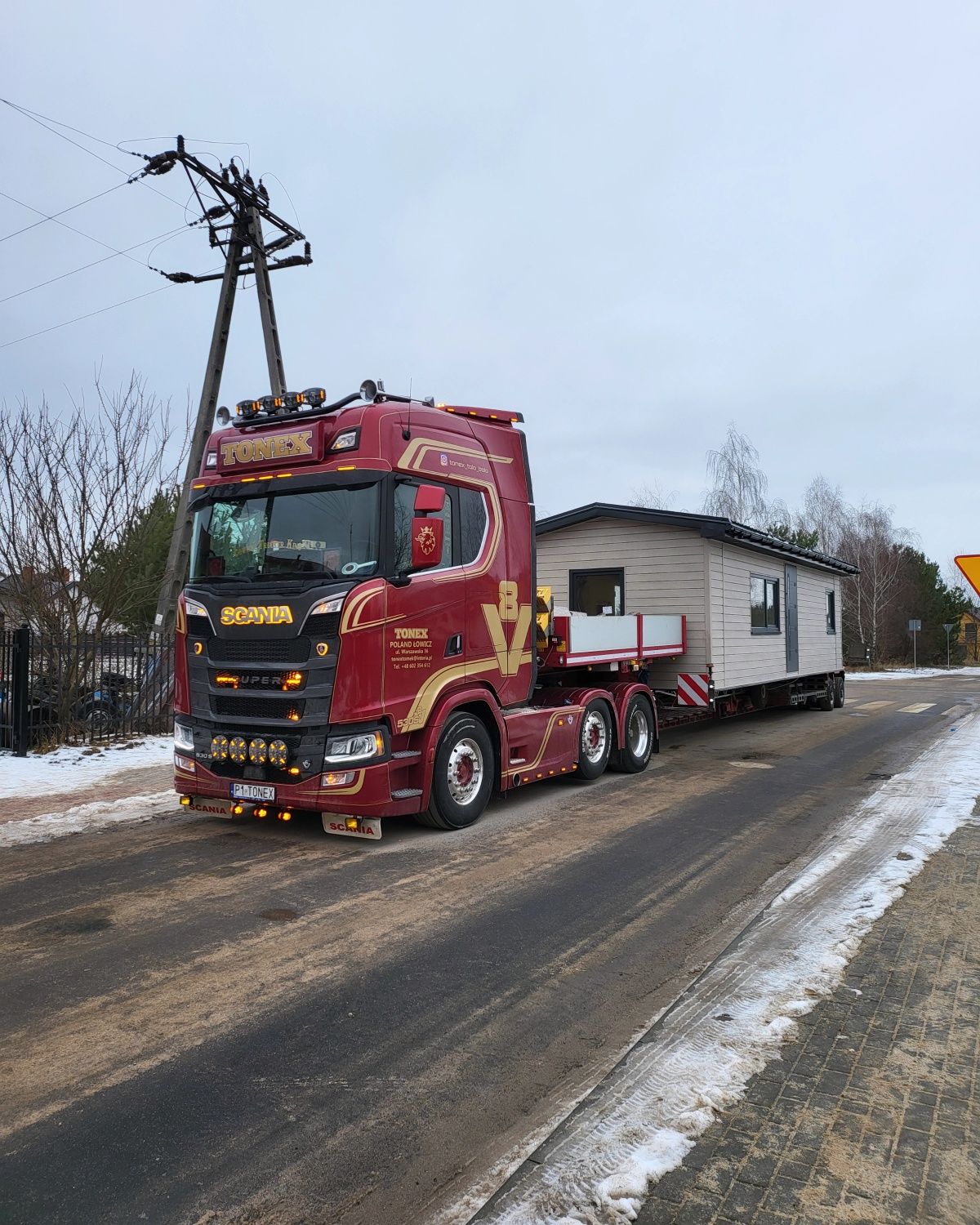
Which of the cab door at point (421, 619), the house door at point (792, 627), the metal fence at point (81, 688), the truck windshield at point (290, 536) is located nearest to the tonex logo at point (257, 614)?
the truck windshield at point (290, 536)

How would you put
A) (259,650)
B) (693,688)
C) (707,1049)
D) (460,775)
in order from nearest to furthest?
(707,1049) < (259,650) < (460,775) < (693,688)

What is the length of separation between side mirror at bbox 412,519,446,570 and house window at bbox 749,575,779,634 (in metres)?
8.36

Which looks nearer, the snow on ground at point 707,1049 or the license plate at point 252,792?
the snow on ground at point 707,1049

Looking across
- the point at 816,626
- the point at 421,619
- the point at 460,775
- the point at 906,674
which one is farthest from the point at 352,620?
the point at 906,674

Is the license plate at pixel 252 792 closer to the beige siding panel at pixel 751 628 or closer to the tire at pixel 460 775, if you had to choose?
the tire at pixel 460 775

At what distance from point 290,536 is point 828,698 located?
49.8ft

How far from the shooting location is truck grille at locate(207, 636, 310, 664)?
641 centimetres

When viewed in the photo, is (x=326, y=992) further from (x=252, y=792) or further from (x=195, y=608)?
(x=195, y=608)

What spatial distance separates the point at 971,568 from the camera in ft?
24.4

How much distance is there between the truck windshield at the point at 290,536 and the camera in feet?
21.6

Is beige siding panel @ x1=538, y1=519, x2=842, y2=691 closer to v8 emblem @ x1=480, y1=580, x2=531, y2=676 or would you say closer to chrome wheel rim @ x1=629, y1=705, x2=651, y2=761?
chrome wheel rim @ x1=629, y1=705, x2=651, y2=761

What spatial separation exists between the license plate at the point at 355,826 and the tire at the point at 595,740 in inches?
126

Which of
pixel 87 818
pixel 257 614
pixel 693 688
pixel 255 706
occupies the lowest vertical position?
pixel 87 818

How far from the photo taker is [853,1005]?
3.84 meters
